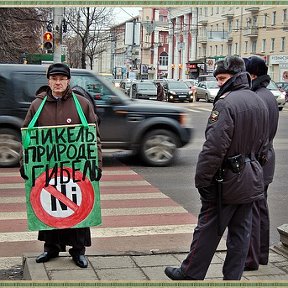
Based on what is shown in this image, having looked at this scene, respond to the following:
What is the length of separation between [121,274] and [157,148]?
7145 millimetres

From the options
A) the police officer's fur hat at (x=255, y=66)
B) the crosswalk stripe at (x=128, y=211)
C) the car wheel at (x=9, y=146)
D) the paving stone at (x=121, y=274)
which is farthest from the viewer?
the car wheel at (x=9, y=146)

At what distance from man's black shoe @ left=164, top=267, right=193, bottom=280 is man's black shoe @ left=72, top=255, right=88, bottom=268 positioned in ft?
2.24

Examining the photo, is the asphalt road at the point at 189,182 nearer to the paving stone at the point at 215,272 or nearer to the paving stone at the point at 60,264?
the paving stone at the point at 215,272

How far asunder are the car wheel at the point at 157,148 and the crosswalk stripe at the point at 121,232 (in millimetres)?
4669

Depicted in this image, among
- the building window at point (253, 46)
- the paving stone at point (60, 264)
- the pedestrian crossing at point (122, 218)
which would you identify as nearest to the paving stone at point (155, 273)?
the paving stone at point (60, 264)

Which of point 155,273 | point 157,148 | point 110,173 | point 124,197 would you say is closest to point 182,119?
point 157,148

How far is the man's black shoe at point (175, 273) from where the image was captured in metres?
4.49

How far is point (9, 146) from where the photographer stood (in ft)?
36.3

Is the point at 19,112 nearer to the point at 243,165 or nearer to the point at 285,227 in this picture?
the point at 285,227

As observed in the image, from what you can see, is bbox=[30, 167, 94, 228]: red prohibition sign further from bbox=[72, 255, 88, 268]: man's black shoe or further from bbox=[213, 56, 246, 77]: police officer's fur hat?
bbox=[213, 56, 246, 77]: police officer's fur hat

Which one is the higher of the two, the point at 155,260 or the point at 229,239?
the point at 229,239

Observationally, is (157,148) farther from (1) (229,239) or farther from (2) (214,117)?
(2) (214,117)

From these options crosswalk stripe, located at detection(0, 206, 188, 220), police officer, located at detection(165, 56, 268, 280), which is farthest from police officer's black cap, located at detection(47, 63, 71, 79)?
crosswalk stripe, located at detection(0, 206, 188, 220)

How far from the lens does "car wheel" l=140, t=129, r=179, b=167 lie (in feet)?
38.5
